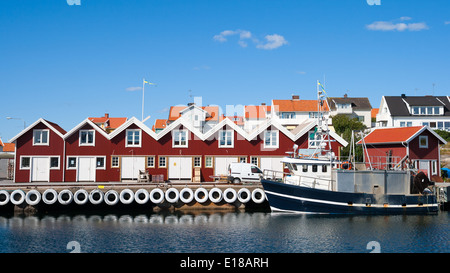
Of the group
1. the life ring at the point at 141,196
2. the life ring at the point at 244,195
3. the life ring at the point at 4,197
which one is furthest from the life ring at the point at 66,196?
the life ring at the point at 244,195

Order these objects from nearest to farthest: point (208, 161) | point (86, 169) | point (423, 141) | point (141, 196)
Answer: point (141, 196)
point (86, 169)
point (208, 161)
point (423, 141)

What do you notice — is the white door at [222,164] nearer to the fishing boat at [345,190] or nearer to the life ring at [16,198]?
the fishing boat at [345,190]

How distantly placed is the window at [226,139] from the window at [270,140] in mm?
3301

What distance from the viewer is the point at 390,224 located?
25281mm

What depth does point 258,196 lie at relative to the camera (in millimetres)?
31234

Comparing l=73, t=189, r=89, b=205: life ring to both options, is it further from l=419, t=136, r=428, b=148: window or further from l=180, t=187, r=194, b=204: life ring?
l=419, t=136, r=428, b=148: window

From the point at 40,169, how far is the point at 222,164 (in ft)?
56.1

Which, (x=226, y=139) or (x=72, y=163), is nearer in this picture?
(x=72, y=163)

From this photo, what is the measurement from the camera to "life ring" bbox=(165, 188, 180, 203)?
30.7 m

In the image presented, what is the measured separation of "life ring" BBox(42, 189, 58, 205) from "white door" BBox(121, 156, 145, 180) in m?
8.18

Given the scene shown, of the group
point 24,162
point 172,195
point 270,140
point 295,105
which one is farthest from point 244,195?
point 295,105

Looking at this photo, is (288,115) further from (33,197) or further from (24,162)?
(33,197)

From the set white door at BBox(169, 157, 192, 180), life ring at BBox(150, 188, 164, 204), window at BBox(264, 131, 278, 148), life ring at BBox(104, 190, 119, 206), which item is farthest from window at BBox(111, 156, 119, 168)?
window at BBox(264, 131, 278, 148)
